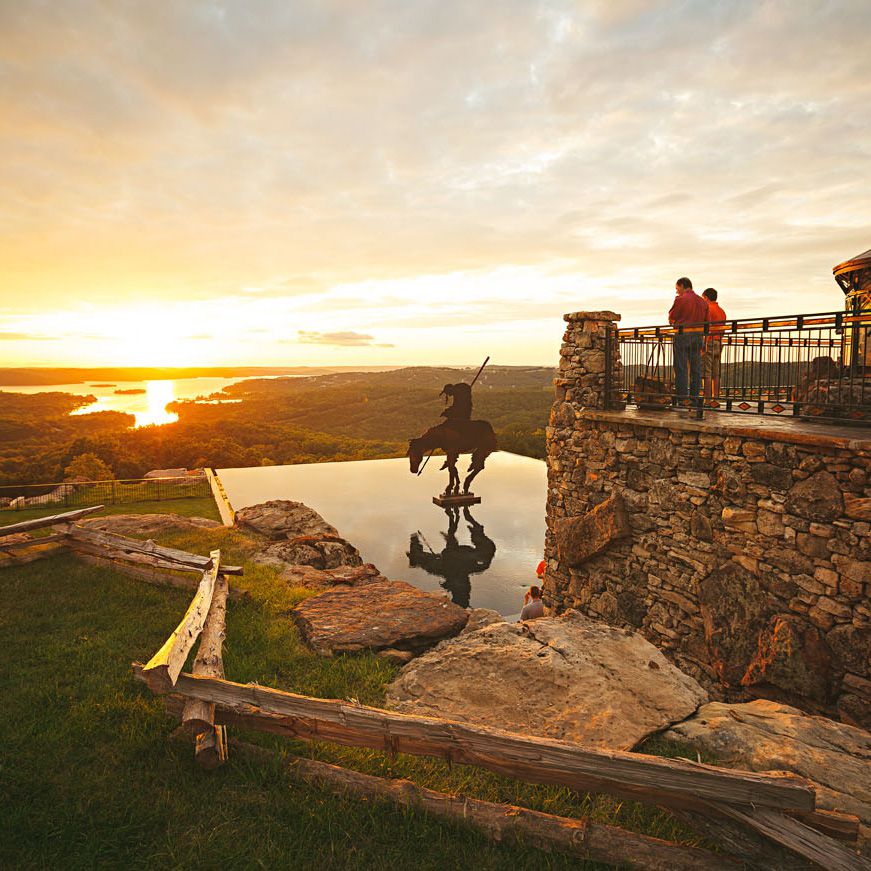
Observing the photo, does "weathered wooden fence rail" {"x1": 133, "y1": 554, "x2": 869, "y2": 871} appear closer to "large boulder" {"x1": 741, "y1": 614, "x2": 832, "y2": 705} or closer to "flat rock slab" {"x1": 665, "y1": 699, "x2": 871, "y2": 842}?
"flat rock slab" {"x1": 665, "y1": 699, "x2": 871, "y2": 842}

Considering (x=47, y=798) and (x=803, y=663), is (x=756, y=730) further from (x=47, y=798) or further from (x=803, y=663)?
(x=47, y=798)

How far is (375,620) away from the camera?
705 cm

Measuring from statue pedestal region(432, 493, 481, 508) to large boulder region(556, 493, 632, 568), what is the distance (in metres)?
6.18

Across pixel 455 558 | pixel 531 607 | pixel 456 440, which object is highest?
pixel 456 440

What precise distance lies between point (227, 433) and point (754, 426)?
96.6ft

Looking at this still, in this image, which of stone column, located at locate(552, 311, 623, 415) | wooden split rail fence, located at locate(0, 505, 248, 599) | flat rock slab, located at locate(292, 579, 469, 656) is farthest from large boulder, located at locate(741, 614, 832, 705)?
wooden split rail fence, located at locate(0, 505, 248, 599)

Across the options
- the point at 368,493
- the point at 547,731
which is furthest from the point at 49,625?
the point at 368,493

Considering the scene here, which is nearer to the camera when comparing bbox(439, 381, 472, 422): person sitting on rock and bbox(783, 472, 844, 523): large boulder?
bbox(783, 472, 844, 523): large boulder

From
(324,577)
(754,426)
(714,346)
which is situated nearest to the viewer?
(754,426)

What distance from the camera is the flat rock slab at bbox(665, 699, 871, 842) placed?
3.97m

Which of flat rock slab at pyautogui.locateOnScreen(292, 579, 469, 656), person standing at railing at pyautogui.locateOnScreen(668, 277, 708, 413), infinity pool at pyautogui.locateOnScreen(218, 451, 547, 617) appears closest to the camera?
flat rock slab at pyautogui.locateOnScreen(292, 579, 469, 656)

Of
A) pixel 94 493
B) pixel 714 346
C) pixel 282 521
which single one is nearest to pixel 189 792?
pixel 282 521

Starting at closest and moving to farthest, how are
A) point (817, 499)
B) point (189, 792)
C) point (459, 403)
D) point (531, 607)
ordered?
point (189, 792)
point (817, 499)
point (531, 607)
point (459, 403)

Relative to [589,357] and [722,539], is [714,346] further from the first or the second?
[722,539]
